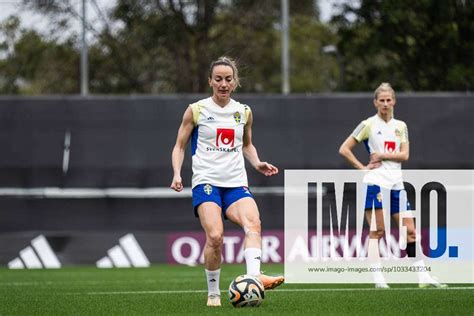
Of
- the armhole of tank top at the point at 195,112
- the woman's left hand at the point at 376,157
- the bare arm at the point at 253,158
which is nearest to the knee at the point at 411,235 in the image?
the woman's left hand at the point at 376,157

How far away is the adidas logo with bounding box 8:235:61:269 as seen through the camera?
19.8 meters

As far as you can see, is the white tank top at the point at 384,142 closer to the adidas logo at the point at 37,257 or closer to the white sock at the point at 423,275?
the white sock at the point at 423,275

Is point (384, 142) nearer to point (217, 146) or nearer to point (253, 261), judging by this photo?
point (217, 146)

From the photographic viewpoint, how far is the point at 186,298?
41.7ft

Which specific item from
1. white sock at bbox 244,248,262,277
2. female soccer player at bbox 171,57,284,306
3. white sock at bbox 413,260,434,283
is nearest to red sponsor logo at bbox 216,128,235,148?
female soccer player at bbox 171,57,284,306

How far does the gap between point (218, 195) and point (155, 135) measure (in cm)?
776

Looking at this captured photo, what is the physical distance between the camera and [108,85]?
80.6 feet

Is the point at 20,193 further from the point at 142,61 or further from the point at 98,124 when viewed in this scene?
the point at 142,61

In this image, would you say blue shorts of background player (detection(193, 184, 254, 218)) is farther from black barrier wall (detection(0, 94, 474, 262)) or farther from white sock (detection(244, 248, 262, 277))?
black barrier wall (detection(0, 94, 474, 262))

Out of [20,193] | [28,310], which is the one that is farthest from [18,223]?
[28,310]

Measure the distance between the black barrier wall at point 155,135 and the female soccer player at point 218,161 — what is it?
7.37m

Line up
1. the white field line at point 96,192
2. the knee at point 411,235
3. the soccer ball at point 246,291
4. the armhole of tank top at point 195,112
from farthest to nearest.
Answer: the white field line at point 96,192
the knee at point 411,235
the armhole of tank top at point 195,112
the soccer ball at point 246,291

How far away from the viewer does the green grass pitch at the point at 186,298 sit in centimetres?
1117

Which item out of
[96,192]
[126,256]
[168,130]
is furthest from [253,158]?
[126,256]
